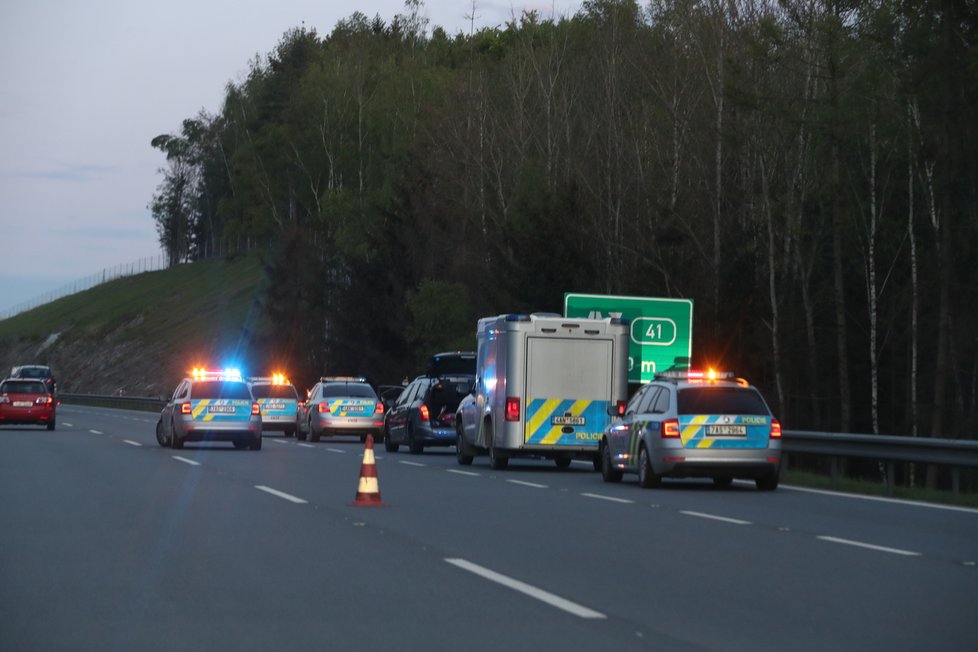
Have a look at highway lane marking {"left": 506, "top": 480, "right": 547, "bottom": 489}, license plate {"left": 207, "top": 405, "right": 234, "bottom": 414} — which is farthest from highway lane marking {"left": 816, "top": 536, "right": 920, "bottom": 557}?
license plate {"left": 207, "top": 405, "right": 234, "bottom": 414}

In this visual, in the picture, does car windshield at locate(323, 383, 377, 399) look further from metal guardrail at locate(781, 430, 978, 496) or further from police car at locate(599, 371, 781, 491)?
police car at locate(599, 371, 781, 491)

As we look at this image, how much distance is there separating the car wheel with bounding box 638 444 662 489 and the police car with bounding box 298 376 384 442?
19692 millimetres

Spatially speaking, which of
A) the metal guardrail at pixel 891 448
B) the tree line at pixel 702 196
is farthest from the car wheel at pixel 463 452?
the tree line at pixel 702 196

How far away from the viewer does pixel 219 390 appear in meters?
36.4

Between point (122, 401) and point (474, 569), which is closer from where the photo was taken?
point (474, 569)

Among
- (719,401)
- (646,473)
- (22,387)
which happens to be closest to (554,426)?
(646,473)

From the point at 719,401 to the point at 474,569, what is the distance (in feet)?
33.9

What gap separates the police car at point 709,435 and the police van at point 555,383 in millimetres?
4638

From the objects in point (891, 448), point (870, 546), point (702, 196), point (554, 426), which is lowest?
point (870, 546)

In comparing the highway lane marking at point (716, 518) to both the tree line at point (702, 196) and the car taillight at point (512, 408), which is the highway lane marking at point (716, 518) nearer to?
the car taillight at point (512, 408)

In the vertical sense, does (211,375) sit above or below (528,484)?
above

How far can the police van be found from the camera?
27.4 meters

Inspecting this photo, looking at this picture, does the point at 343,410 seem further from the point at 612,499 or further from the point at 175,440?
the point at 612,499

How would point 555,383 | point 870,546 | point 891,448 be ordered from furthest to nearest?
point 555,383, point 891,448, point 870,546
